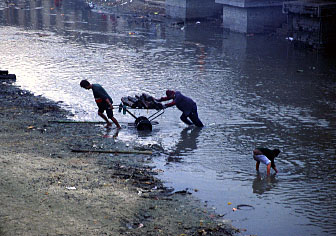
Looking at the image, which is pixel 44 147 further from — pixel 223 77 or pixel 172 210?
pixel 223 77

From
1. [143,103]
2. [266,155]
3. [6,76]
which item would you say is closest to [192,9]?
[6,76]

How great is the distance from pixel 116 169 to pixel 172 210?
233cm

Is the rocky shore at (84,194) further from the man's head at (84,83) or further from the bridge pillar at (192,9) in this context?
the bridge pillar at (192,9)

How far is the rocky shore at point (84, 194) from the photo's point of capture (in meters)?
8.38

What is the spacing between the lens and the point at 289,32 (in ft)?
115

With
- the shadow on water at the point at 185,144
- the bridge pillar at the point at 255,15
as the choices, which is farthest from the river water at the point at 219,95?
the bridge pillar at the point at 255,15

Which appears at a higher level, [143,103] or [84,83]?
[84,83]

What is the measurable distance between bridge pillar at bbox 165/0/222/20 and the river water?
3.04 meters

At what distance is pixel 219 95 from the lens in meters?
20.0

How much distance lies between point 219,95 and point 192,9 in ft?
83.8

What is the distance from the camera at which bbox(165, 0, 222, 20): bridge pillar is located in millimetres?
44000

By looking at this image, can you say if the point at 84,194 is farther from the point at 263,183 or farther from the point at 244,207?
the point at 263,183

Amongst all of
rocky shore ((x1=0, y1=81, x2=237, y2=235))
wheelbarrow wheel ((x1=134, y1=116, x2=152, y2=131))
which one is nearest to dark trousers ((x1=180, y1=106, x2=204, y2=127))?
wheelbarrow wheel ((x1=134, y1=116, x2=152, y2=131))

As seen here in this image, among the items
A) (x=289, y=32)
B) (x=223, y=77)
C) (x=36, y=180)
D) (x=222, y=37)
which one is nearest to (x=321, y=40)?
(x=289, y=32)
